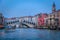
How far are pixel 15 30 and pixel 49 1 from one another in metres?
0.83

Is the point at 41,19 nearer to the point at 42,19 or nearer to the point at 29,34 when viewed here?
the point at 42,19

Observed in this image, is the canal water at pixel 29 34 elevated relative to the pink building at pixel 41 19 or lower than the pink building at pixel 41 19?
lower

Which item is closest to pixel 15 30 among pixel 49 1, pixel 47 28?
Result: pixel 47 28

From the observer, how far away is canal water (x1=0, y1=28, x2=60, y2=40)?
2.48 meters

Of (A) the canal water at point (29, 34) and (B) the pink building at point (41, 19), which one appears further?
(B) the pink building at point (41, 19)

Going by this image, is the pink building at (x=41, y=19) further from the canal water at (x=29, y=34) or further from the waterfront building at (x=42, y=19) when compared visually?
the canal water at (x=29, y=34)

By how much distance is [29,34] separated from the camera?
2539 mm

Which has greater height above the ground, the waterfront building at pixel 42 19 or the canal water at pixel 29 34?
the waterfront building at pixel 42 19

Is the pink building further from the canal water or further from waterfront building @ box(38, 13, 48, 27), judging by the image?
the canal water

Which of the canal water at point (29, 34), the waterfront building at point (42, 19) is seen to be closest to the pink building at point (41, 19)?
the waterfront building at point (42, 19)

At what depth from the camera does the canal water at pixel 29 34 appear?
2479 mm

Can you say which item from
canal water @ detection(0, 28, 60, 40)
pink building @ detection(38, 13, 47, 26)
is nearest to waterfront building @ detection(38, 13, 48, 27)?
pink building @ detection(38, 13, 47, 26)

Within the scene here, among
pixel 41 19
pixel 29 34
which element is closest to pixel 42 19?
pixel 41 19

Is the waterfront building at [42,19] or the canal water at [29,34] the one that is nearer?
the canal water at [29,34]
